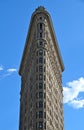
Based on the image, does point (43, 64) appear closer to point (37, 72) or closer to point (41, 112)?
point (37, 72)

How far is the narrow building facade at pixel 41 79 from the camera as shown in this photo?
120250mm

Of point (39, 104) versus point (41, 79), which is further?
point (41, 79)

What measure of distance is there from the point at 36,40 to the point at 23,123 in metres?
36.1

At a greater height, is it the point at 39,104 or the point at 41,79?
the point at 41,79

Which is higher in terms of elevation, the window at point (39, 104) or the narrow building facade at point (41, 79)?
the narrow building facade at point (41, 79)

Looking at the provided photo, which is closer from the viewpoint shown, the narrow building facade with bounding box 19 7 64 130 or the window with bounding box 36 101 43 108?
the window with bounding box 36 101 43 108

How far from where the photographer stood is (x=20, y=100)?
160 meters

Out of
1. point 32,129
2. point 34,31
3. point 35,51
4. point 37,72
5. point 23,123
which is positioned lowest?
point 32,129

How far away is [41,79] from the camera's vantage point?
4931 inches

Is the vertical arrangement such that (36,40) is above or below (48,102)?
above

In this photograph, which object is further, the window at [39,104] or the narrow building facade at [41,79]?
the narrow building facade at [41,79]

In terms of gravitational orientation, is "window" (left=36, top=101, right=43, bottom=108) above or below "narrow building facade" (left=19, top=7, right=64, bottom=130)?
below

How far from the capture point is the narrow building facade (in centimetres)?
12025

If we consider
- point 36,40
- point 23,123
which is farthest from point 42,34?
point 23,123
